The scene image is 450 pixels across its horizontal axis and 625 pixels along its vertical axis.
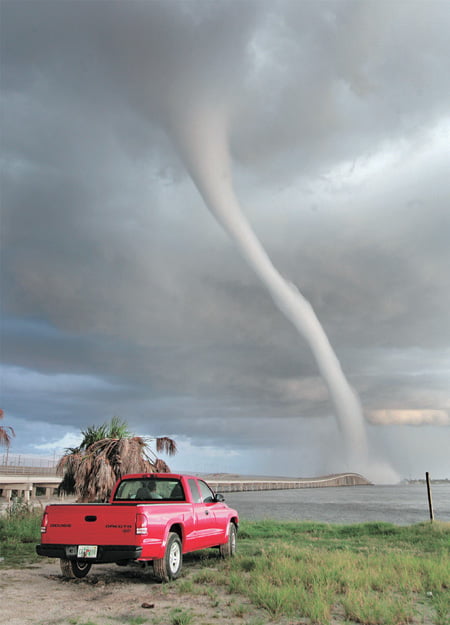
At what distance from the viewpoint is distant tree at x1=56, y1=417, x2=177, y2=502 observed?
21.7m

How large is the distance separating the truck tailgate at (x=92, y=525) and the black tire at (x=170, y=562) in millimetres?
1012

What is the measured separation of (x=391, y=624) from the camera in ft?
26.6

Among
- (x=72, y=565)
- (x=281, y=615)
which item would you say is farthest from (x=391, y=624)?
(x=72, y=565)

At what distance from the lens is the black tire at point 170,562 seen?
432 inches

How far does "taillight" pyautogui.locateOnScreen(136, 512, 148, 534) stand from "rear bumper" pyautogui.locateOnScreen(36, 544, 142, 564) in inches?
11.9

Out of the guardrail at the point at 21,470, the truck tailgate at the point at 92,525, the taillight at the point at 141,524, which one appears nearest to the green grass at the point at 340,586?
the taillight at the point at 141,524

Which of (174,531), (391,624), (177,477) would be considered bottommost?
(391,624)

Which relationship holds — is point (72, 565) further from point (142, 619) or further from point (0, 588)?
point (142, 619)

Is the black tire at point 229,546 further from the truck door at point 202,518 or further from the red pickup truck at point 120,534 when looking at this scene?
the red pickup truck at point 120,534

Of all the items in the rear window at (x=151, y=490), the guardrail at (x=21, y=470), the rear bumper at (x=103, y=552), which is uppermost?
the guardrail at (x=21, y=470)

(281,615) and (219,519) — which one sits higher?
(219,519)

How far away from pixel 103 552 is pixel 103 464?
11.5m

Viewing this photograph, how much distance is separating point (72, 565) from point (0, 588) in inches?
72.8

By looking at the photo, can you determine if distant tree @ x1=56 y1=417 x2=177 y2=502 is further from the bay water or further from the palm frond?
the bay water
